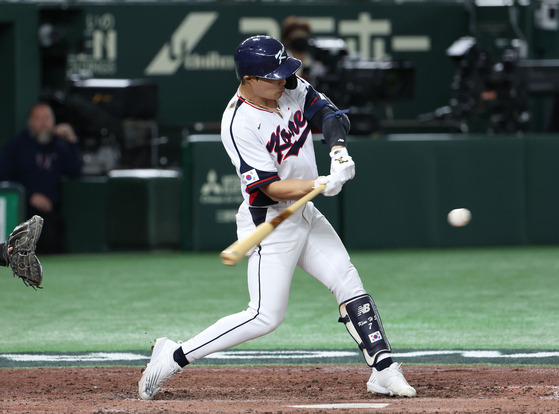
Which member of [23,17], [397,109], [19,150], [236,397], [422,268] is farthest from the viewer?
[397,109]

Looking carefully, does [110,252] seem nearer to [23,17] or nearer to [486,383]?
[23,17]

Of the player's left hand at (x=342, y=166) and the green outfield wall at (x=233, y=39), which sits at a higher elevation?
the green outfield wall at (x=233, y=39)

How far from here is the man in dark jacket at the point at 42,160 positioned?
484 inches

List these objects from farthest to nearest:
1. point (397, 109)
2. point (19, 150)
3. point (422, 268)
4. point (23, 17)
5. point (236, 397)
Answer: point (397, 109) → point (23, 17) → point (19, 150) → point (422, 268) → point (236, 397)

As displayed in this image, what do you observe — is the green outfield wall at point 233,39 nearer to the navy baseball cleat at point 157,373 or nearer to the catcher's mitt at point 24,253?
the catcher's mitt at point 24,253

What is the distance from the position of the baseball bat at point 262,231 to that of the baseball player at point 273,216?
0.04 metres

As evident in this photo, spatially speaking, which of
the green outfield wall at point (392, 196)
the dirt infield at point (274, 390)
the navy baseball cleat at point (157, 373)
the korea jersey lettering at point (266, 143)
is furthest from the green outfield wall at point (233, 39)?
the navy baseball cleat at point (157, 373)

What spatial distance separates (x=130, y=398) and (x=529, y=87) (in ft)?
30.7

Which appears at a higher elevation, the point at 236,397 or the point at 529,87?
the point at 529,87

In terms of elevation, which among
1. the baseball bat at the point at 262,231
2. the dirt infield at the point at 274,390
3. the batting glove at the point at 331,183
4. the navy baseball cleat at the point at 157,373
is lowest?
the dirt infield at the point at 274,390

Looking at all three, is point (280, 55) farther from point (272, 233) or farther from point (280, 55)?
point (272, 233)

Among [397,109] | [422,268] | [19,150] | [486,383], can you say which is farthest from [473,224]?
[486,383]

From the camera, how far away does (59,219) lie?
12.8 m

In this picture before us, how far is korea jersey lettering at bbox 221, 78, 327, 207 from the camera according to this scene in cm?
513
